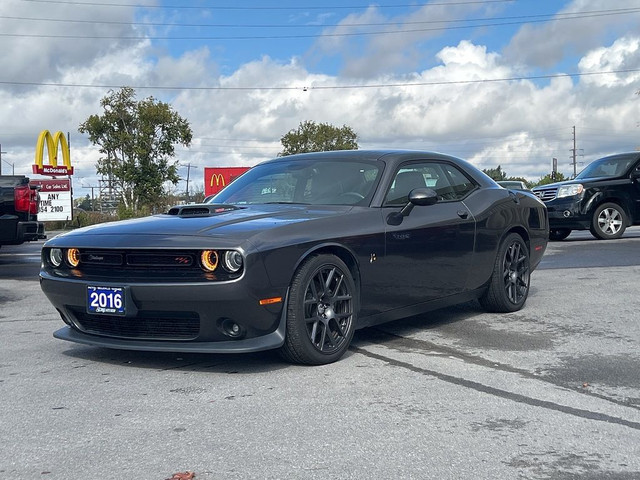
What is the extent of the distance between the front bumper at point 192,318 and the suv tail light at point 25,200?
8021 mm

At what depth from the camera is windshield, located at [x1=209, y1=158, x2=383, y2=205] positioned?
5.54m

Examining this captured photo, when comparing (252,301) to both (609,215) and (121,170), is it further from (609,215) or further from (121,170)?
(121,170)

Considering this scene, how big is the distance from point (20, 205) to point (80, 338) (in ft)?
26.1

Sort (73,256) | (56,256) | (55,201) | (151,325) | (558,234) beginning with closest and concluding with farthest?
(151,325) → (73,256) → (56,256) → (558,234) → (55,201)

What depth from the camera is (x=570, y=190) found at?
1427 centimetres

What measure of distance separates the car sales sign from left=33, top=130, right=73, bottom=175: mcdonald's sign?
23.1 ft

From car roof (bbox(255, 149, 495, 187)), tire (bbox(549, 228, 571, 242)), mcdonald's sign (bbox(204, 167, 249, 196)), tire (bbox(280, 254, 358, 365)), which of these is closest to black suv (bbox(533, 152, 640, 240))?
tire (bbox(549, 228, 571, 242))

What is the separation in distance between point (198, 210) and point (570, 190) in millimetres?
10419

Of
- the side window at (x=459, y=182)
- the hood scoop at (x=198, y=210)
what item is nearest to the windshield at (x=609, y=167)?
the side window at (x=459, y=182)

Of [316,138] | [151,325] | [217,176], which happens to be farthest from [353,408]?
[316,138]

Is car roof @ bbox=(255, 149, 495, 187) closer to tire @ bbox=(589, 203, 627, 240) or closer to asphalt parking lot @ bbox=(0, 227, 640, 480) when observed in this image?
asphalt parking lot @ bbox=(0, 227, 640, 480)

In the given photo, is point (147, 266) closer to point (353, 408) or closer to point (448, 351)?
point (353, 408)

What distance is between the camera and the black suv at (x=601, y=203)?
46.5 feet

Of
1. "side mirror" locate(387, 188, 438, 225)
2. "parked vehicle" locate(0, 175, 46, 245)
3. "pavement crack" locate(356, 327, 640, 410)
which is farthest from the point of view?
"parked vehicle" locate(0, 175, 46, 245)
